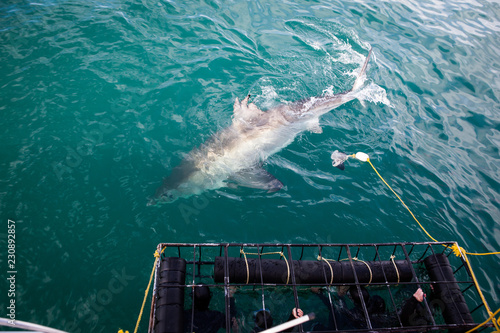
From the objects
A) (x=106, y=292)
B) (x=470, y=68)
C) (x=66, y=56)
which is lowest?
(x=106, y=292)

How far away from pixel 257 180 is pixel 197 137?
8.03ft

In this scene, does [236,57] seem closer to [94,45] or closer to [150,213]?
[94,45]

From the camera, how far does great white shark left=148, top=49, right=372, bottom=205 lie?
834 cm

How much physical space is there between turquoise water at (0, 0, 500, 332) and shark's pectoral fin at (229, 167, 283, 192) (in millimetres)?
200

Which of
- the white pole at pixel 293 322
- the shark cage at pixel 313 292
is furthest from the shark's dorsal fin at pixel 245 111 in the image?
the white pole at pixel 293 322

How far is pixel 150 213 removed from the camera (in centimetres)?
763

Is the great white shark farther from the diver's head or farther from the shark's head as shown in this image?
the diver's head

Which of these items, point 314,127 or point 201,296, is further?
point 314,127

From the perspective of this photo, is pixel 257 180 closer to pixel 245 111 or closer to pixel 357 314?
pixel 245 111

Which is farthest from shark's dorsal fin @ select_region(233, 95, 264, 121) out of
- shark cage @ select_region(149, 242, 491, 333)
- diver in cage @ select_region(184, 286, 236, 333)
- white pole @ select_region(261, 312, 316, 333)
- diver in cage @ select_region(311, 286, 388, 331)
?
white pole @ select_region(261, 312, 316, 333)

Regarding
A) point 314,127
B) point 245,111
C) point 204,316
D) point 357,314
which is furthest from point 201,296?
point 314,127

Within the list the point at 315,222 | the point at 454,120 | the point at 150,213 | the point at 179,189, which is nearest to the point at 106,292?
the point at 150,213

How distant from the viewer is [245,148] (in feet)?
30.7

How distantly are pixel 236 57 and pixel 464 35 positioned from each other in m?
14.3
